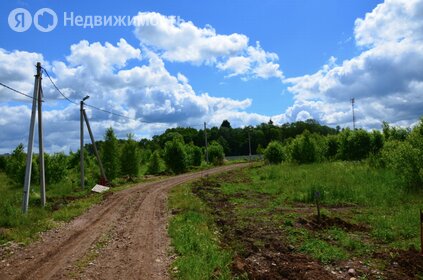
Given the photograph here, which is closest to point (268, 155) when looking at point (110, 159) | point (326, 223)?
point (110, 159)

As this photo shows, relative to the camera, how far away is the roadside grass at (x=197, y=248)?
765cm

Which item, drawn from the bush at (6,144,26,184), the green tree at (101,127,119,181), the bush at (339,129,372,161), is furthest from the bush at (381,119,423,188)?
the bush at (6,144,26,184)

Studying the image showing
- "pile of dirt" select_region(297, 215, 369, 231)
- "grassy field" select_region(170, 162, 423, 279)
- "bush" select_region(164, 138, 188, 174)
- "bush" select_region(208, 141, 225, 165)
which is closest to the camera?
"grassy field" select_region(170, 162, 423, 279)

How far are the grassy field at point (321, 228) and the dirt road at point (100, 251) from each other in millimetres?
680

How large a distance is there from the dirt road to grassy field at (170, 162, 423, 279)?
68 cm

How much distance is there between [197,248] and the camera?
936 centimetres

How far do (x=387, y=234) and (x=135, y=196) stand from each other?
13.1m

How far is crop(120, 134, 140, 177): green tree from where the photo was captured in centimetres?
3188

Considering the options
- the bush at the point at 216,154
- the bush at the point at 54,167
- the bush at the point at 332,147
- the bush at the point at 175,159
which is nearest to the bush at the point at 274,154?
the bush at the point at 332,147

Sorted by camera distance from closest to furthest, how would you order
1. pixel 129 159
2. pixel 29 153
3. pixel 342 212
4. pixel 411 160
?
pixel 342 212
pixel 29 153
pixel 411 160
pixel 129 159

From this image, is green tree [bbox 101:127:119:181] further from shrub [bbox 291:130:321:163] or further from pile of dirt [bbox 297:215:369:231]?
shrub [bbox 291:130:321:163]

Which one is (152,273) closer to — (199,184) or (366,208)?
(366,208)

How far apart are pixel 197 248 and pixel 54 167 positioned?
22.2 meters

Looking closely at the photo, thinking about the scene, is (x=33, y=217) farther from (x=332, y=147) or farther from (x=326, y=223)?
(x=332, y=147)
